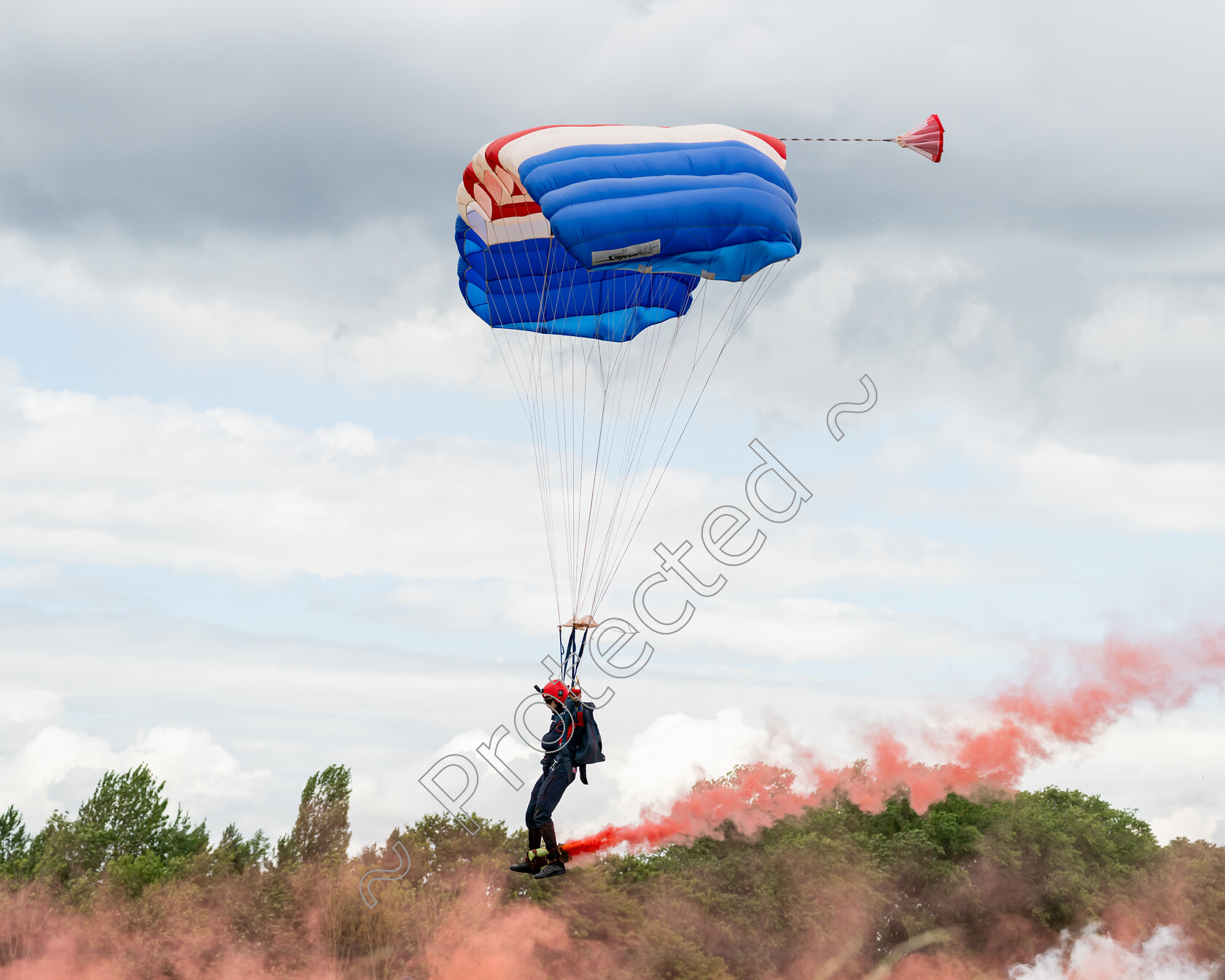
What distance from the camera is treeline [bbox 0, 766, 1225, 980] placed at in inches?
1529

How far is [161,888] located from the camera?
132ft

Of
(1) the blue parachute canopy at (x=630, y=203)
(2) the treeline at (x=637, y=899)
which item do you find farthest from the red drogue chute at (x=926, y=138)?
(2) the treeline at (x=637, y=899)

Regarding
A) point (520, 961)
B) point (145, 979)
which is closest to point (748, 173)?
point (520, 961)

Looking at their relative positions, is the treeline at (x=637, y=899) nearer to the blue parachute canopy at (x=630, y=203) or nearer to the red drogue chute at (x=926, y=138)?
the blue parachute canopy at (x=630, y=203)

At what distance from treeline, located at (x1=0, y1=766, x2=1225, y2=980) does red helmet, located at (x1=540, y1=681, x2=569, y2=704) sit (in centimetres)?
2555

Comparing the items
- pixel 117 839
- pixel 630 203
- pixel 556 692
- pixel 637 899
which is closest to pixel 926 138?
pixel 630 203

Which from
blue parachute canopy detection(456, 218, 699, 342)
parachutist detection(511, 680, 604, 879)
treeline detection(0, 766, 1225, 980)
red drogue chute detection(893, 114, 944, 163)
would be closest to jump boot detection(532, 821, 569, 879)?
parachutist detection(511, 680, 604, 879)

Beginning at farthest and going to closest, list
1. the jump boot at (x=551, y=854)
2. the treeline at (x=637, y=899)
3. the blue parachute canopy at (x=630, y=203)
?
the treeline at (x=637, y=899) < the blue parachute canopy at (x=630, y=203) < the jump boot at (x=551, y=854)

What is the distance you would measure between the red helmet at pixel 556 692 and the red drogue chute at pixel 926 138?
9544 millimetres

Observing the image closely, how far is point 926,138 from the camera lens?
708 inches

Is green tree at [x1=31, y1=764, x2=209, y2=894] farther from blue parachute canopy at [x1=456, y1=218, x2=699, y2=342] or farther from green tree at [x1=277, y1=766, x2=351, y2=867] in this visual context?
blue parachute canopy at [x1=456, y1=218, x2=699, y2=342]

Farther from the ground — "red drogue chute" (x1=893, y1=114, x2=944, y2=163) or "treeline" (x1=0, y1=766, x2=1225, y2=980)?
"red drogue chute" (x1=893, y1=114, x2=944, y2=163)

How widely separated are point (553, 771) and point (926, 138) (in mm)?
10917

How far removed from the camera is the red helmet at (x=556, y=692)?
16.2 metres
